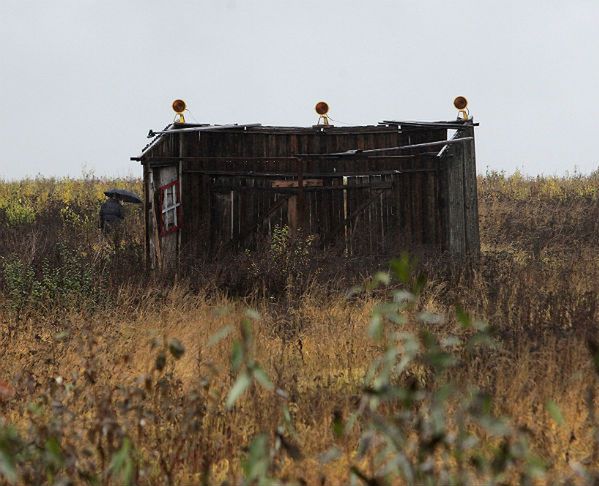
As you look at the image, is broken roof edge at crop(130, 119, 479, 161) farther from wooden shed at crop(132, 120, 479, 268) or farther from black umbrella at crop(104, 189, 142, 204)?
black umbrella at crop(104, 189, 142, 204)

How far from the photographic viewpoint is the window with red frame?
14.3 meters

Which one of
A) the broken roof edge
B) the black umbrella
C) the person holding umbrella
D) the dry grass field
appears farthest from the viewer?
the black umbrella

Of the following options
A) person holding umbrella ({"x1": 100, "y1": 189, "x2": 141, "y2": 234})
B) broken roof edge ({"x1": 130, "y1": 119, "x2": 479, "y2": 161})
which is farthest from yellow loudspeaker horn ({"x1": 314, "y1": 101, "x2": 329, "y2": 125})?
person holding umbrella ({"x1": 100, "y1": 189, "x2": 141, "y2": 234})

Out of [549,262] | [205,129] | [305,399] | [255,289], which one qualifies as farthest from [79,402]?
A: [549,262]

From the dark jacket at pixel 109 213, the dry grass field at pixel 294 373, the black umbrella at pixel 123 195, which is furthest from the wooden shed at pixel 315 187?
the black umbrella at pixel 123 195

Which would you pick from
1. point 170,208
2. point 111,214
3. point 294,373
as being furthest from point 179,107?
point 294,373

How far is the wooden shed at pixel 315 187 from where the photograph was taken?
46.5 ft

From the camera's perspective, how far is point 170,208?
14.6 meters

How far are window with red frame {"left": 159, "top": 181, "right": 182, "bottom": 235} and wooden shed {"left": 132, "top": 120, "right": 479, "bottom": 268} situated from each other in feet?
0.06

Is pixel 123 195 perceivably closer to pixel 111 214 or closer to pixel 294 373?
pixel 111 214

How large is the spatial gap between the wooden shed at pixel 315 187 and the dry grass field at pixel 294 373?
1079 mm

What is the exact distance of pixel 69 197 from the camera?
78.4 ft

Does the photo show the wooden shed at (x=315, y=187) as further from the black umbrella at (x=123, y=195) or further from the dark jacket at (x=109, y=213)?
the black umbrella at (x=123, y=195)

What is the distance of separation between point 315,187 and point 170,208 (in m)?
2.41
